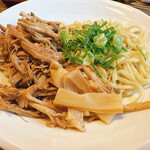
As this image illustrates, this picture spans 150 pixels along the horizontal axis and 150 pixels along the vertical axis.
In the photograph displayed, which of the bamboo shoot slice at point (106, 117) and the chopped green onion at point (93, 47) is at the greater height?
the chopped green onion at point (93, 47)

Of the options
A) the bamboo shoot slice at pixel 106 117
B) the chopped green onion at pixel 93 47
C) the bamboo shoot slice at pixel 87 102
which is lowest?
the bamboo shoot slice at pixel 106 117

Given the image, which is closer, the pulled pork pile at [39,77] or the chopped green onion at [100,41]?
the pulled pork pile at [39,77]

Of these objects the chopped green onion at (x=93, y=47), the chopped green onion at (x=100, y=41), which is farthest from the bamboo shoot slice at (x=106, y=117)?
the chopped green onion at (x=100, y=41)

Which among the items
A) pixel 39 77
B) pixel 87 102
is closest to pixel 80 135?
pixel 87 102

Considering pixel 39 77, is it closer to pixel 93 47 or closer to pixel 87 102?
pixel 87 102

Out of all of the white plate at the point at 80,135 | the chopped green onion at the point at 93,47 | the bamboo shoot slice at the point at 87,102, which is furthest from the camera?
the chopped green onion at the point at 93,47

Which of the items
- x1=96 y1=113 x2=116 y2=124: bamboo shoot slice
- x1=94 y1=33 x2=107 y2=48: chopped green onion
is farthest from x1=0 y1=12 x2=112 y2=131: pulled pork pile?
x1=94 y1=33 x2=107 y2=48: chopped green onion

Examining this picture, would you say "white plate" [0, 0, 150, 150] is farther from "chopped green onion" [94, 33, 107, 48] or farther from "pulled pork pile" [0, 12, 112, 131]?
"chopped green onion" [94, 33, 107, 48]

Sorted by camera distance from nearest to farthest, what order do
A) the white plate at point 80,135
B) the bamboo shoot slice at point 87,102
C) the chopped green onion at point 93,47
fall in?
the white plate at point 80,135, the bamboo shoot slice at point 87,102, the chopped green onion at point 93,47

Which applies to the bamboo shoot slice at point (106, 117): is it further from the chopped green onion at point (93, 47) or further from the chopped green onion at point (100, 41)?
the chopped green onion at point (100, 41)
